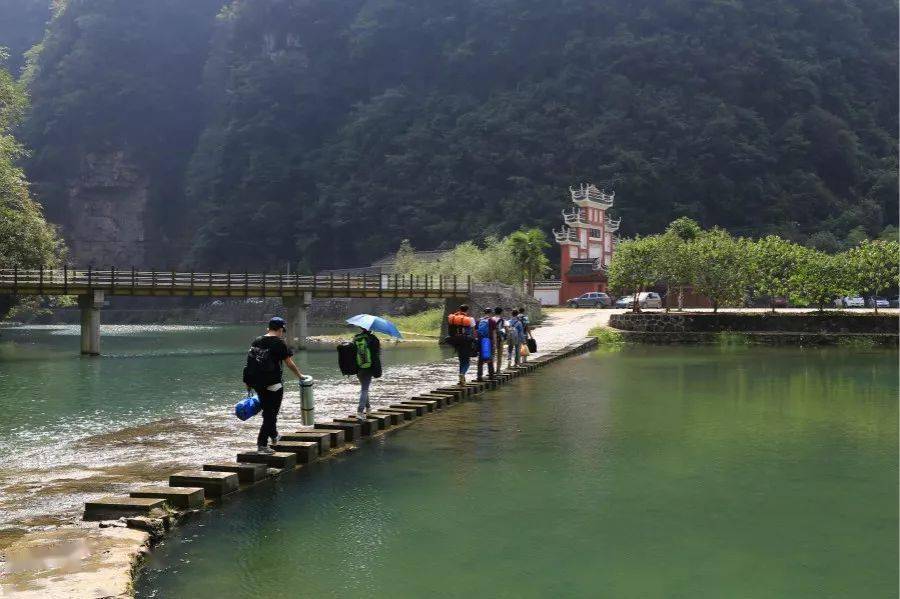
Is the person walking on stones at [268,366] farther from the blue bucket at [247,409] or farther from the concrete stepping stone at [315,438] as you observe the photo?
the concrete stepping stone at [315,438]

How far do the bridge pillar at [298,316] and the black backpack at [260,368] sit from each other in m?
38.3

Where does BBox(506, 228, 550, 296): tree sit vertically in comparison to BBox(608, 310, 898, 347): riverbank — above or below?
above

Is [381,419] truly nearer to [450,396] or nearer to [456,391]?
[450,396]

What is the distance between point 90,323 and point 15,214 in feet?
21.1

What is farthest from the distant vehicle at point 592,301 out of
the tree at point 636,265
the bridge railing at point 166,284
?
the bridge railing at point 166,284

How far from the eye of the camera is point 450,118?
115688 millimetres

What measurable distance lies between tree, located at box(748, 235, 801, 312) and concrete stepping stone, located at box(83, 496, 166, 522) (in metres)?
45.4

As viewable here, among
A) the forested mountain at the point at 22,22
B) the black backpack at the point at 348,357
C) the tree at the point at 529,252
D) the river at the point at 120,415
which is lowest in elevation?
the river at the point at 120,415

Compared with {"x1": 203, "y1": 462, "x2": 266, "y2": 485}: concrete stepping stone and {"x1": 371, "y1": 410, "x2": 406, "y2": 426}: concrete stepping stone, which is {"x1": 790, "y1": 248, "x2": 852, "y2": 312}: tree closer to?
{"x1": 371, "y1": 410, "x2": 406, "y2": 426}: concrete stepping stone

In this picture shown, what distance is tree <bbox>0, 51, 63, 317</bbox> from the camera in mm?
41812

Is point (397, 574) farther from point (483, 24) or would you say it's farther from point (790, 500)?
point (483, 24)

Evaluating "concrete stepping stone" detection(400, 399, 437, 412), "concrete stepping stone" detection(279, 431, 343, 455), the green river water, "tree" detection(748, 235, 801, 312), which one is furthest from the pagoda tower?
"concrete stepping stone" detection(279, 431, 343, 455)

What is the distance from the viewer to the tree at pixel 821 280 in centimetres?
4722

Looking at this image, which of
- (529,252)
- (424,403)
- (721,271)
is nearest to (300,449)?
(424,403)
